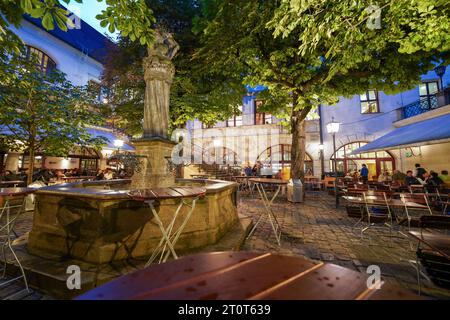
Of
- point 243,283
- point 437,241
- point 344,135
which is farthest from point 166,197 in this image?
point 344,135

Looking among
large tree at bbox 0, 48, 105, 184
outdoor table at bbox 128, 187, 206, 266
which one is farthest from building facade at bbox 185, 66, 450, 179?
outdoor table at bbox 128, 187, 206, 266

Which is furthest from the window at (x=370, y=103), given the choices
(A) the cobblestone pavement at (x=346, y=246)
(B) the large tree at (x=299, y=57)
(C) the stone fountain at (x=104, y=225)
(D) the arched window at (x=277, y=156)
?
(C) the stone fountain at (x=104, y=225)

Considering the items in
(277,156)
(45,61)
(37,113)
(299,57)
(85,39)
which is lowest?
(277,156)

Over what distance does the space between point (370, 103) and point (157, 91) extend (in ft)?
56.2

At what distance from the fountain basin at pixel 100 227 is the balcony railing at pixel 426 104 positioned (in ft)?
47.9

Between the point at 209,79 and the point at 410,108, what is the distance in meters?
14.1

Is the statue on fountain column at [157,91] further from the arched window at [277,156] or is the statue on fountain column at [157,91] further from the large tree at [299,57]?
the arched window at [277,156]

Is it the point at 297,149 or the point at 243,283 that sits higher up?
the point at 297,149

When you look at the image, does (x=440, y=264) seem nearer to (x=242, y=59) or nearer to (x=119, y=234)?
(x=119, y=234)

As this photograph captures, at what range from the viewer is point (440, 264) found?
1.82 metres

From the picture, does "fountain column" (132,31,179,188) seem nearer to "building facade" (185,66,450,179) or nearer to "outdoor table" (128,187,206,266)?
"outdoor table" (128,187,206,266)

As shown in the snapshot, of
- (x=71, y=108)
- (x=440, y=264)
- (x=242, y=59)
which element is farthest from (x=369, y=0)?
(x=71, y=108)

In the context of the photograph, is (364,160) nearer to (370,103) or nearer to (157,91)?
(370,103)

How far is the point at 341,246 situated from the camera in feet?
11.9
